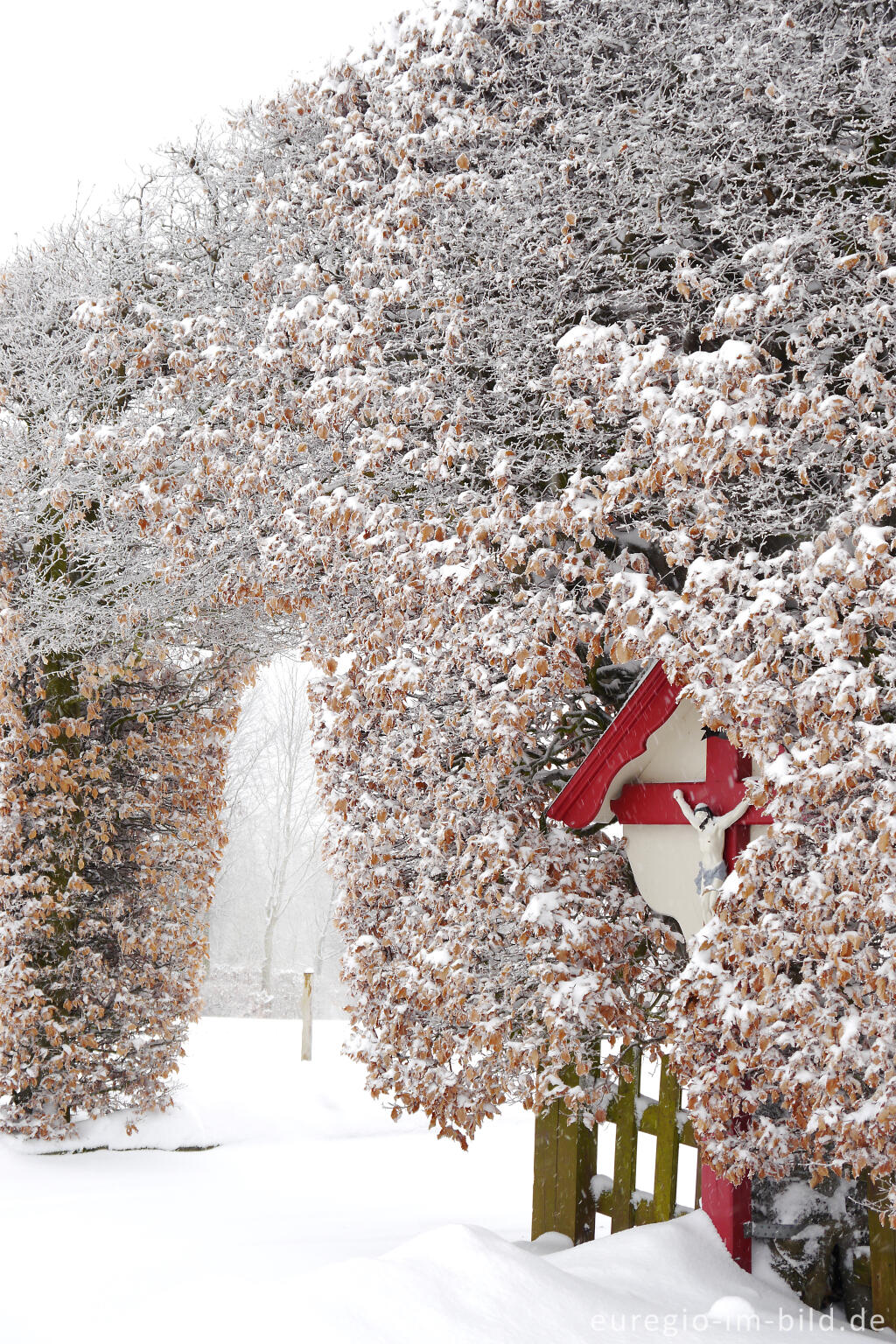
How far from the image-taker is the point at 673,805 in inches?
165

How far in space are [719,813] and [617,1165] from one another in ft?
7.10

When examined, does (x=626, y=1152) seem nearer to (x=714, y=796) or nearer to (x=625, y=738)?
(x=714, y=796)

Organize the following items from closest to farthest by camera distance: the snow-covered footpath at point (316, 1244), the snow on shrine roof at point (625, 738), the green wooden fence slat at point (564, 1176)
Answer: the snow-covered footpath at point (316, 1244) → the snow on shrine roof at point (625, 738) → the green wooden fence slat at point (564, 1176)

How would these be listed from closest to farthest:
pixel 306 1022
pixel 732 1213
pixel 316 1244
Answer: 1. pixel 732 1213
2. pixel 316 1244
3. pixel 306 1022

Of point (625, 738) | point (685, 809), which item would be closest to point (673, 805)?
point (685, 809)

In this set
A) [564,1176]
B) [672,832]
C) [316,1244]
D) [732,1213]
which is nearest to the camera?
[672,832]

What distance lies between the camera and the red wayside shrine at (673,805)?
13.2ft

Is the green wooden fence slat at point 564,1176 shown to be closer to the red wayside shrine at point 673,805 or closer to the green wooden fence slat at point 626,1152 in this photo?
the green wooden fence slat at point 626,1152

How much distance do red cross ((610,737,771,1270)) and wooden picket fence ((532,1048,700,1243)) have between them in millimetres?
233

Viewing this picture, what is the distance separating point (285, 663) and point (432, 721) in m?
16.8

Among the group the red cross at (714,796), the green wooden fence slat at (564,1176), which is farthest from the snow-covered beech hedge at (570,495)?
the green wooden fence slat at (564,1176)

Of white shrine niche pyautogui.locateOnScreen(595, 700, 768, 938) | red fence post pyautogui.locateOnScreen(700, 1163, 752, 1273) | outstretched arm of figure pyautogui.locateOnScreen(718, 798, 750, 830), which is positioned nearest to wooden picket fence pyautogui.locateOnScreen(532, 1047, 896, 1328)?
red fence post pyautogui.locateOnScreen(700, 1163, 752, 1273)

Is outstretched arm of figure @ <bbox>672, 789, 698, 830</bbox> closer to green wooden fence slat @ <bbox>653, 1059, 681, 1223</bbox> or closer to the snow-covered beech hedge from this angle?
the snow-covered beech hedge

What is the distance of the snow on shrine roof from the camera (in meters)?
4.05
